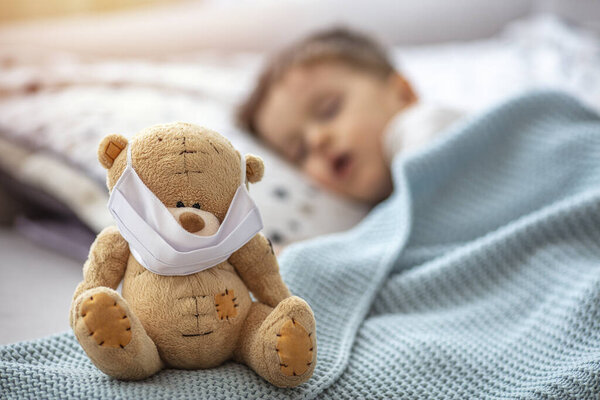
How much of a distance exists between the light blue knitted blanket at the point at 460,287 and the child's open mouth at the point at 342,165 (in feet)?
0.76

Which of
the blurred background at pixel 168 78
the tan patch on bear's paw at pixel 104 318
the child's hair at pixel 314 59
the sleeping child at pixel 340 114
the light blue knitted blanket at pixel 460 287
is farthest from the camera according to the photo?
the child's hair at pixel 314 59

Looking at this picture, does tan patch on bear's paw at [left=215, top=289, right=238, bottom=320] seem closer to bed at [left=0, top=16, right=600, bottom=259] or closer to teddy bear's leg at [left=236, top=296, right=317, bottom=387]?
teddy bear's leg at [left=236, top=296, right=317, bottom=387]

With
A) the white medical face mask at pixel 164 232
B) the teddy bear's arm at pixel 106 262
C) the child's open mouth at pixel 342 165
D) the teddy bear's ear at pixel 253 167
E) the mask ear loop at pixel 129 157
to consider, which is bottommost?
the child's open mouth at pixel 342 165

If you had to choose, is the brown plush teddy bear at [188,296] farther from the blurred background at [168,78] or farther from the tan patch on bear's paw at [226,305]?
the blurred background at [168,78]

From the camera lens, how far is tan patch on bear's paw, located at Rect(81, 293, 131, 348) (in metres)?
0.39

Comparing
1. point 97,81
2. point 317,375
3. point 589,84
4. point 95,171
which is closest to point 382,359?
point 317,375

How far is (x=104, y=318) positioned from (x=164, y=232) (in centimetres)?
8

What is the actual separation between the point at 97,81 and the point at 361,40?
59cm

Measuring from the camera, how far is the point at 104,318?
394 millimetres

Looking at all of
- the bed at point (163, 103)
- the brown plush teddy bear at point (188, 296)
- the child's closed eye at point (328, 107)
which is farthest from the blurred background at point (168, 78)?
the brown plush teddy bear at point (188, 296)

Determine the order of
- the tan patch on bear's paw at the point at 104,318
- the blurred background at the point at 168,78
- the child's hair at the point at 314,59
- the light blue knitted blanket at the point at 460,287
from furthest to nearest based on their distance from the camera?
the child's hair at the point at 314,59 → the blurred background at the point at 168,78 → the light blue knitted blanket at the point at 460,287 → the tan patch on bear's paw at the point at 104,318

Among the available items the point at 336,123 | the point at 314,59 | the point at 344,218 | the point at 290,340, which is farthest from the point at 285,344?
the point at 314,59

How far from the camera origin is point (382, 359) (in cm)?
56

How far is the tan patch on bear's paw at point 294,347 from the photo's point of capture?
427 mm
